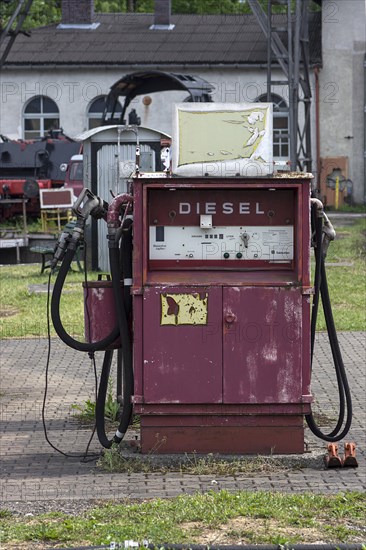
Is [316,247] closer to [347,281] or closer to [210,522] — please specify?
[210,522]

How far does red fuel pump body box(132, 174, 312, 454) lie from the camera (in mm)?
7824

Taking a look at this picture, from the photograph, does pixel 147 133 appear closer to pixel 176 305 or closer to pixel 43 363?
pixel 43 363

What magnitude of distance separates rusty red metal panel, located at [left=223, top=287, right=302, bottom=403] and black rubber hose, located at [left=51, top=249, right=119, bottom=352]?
813 millimetres

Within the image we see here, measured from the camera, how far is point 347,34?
4531cm

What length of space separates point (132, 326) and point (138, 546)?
279 cm

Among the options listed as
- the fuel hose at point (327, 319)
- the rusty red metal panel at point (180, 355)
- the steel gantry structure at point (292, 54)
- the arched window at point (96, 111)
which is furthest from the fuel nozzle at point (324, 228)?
the arched window at point (96, 111)

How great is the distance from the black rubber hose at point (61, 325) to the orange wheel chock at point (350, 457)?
172cm

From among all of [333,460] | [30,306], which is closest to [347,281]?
[30,306]

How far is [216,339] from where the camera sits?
7840 millimetres

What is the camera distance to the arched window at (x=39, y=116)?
47438mm

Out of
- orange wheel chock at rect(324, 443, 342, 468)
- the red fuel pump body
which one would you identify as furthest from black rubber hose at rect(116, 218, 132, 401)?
orange wheel chock at rect(324, 443, 342, 468)

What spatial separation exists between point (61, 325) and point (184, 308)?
856 mm

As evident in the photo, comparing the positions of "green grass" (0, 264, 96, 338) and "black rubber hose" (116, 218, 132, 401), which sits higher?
"black rubber hose" (116, 218, 132, 401)

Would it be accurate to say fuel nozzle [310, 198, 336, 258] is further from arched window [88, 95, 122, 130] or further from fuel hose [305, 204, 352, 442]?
arched window [88, 95, 122, 130]
